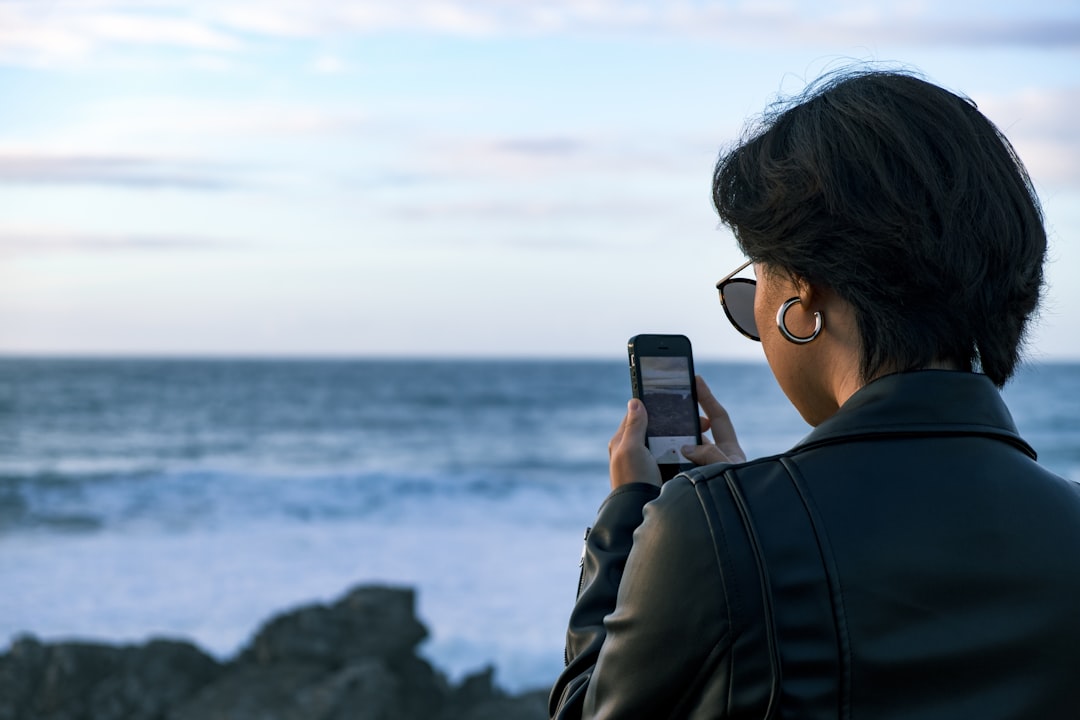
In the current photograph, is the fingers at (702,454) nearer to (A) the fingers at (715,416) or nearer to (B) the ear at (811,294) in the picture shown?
(A) the fingers at (715,416)

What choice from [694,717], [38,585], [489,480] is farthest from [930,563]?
[489,480]

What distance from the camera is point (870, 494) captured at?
1.00 metres

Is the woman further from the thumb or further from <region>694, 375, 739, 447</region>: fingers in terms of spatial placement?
<region>694, 375, 739, 447</region>: fingers

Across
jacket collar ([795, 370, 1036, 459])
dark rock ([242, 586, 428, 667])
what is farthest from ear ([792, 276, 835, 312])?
dark rock ([242, 586, 428, 667])

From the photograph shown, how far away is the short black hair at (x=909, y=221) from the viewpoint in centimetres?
109

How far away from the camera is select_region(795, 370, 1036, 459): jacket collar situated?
106 cm

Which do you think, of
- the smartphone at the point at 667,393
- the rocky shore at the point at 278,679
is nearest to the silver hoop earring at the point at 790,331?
the smartphone at the point at 667,393

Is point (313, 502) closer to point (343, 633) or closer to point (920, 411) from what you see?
point (343, 633)

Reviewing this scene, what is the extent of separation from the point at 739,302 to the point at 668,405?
0.29 metres

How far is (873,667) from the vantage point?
0.97 meters

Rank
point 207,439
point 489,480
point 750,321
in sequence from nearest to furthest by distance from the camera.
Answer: point 750,321
point 489,480
point 207,439

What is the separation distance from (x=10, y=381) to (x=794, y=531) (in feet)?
148

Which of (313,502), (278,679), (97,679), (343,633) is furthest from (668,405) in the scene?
(313,502)

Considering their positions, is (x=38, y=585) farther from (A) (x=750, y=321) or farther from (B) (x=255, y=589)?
(A) (x=750, y=321)
